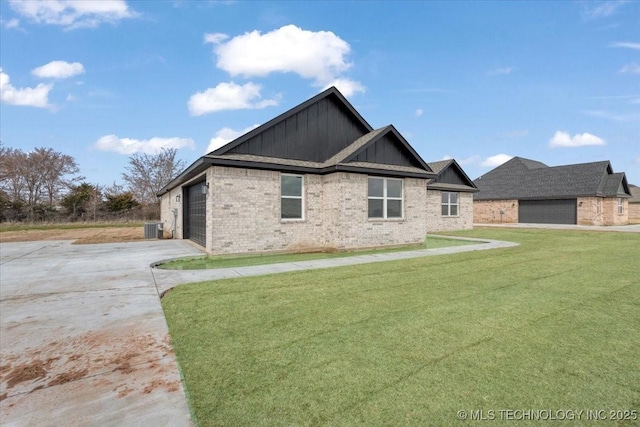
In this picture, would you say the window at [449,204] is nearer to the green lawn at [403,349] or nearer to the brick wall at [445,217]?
the brick wall at [445,217]

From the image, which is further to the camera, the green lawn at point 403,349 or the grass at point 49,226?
the grass at point 49,226

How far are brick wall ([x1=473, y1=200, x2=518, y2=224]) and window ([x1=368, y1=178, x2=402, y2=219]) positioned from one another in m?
25.1

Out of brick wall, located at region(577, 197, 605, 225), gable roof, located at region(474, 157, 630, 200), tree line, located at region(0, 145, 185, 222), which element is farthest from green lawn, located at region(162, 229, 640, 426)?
tree line, located at region(0, 145, 185, 222)

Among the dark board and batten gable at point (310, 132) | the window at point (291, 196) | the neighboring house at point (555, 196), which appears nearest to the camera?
the dark board and batten gable at point (310, 132)

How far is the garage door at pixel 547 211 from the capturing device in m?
28.2

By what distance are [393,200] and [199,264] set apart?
8181mm

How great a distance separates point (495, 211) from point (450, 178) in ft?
48.7

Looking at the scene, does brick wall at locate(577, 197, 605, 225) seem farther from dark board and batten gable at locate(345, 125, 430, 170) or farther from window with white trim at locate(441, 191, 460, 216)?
dark board and batten gable at locate(345, 125, 430, 170)

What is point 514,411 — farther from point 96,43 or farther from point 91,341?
point 96,43

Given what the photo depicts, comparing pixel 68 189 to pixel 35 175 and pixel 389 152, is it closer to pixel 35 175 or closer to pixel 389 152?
pixel 35 175

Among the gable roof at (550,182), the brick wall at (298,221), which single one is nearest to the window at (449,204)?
the brick wall at (298,221)

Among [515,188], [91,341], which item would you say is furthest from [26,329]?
[515,188]

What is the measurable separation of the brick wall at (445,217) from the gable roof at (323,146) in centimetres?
830

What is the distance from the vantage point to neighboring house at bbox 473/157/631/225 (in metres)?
27.3
